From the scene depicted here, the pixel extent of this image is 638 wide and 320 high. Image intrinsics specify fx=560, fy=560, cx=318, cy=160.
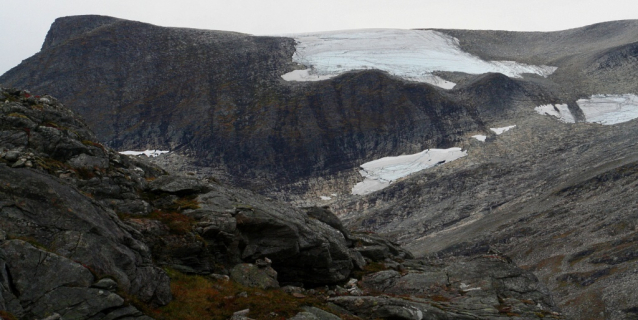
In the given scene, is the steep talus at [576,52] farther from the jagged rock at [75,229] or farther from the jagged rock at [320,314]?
the jagged rock at [75,229]

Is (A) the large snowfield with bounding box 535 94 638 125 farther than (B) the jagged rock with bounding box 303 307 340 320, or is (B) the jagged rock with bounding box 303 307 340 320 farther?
(A) the large snowfield with bounding box 535 94 638 125

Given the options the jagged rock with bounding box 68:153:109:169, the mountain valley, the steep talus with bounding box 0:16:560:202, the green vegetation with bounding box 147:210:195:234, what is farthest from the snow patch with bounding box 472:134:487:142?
the jagged rock with bounding box 68:153:109:169

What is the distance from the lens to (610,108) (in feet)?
346

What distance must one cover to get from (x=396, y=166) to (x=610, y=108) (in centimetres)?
4242

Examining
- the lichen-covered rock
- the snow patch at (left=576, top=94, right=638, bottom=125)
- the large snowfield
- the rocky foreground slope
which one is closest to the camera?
the lichen-covered rock

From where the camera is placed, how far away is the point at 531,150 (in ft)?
299

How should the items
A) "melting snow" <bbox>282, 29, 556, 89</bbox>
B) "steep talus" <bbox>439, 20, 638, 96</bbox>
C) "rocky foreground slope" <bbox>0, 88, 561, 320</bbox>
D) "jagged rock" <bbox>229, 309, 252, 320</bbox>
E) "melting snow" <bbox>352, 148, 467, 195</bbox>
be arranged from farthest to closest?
"melting snow" <bbox>282, 29, 556, 89</bbox>
"steep talus" <bbox>439, 20, 638, 96</bbox>
"melting snow" <bbox>352, 148, 467, 195</bbox>
"jagged rock" <bbox>229, 309, 252, 320</bbox>
"rocky foreground slope" <bbox>0, 88, 561, 320</bbox>

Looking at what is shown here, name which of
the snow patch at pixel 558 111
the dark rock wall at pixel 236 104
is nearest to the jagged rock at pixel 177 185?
the dark rock wall at pixel 236 104

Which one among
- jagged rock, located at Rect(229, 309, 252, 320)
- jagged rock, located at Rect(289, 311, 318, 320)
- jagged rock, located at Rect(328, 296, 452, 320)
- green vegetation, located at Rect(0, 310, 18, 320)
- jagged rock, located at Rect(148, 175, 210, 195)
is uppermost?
jagged rock, located at Rect(148, 175, 210, 195)

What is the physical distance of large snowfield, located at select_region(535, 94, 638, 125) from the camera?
326 ft

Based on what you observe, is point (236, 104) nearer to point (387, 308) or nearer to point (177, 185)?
point (177, 185)

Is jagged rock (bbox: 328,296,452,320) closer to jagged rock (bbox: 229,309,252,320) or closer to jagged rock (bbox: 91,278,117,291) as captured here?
jagged rock (bbox: 229,309,252,320)

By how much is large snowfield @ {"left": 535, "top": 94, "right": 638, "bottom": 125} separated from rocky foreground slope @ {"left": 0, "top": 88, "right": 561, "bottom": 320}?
273 feet

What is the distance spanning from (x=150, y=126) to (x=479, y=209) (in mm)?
76018
